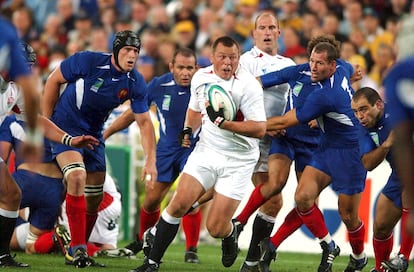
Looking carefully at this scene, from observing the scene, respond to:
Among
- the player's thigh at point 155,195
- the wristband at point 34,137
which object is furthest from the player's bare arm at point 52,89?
the wristband at point 34,137

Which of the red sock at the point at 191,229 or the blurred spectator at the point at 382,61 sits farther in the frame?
the blurred spectator at the point at 382,61

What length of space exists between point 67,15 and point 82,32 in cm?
102

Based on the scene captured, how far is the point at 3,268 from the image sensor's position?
1054 centimetres

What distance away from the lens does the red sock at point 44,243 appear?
1227 centimetres

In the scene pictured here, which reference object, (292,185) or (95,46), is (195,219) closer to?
(292,185)

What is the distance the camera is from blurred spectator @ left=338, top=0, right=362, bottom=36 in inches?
712

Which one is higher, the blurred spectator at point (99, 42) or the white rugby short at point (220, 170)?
the blurred spectator at point (99, 42)

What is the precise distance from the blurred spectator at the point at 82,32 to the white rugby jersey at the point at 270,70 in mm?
8725

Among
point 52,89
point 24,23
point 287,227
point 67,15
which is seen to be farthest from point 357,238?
point 67,15

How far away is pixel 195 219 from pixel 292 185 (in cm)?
271

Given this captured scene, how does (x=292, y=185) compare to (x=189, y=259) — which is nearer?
(x=189, y=259)

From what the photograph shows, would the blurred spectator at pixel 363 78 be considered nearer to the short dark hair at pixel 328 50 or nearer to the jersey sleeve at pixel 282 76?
the jersey sleeve at pixel 282 76

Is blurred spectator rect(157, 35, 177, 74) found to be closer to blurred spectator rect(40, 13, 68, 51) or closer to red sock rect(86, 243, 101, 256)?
blurred spectator rect(40, 13, 68, 51)

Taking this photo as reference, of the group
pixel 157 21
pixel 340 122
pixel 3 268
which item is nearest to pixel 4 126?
pixel 3 268
